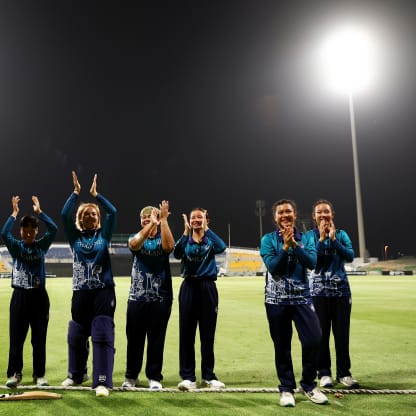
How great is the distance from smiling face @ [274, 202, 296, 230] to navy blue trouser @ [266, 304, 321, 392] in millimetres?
841

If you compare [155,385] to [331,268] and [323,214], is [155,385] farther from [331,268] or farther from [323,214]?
[323,214]

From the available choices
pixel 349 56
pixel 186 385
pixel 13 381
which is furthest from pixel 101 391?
pixel 349 56

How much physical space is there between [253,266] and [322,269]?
6600cm

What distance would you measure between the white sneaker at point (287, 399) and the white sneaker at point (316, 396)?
0.22 meters

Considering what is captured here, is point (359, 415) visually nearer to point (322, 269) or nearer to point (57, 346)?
point (322, 269)

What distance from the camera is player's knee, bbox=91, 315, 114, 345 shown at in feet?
15.4

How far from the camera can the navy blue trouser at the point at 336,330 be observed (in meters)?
5.18

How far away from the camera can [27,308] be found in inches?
205

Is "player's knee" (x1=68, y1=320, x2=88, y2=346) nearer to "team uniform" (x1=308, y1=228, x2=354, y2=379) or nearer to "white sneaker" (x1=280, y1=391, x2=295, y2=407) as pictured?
"white sneaker" (x1=280, y1=391, x2=295, y2=407)

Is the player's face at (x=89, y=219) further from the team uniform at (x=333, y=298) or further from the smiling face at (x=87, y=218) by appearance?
the team uniform at (x=333, y=298)

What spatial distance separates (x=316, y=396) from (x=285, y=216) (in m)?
1.81

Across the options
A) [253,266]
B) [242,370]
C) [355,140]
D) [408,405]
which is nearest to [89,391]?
[242,370]

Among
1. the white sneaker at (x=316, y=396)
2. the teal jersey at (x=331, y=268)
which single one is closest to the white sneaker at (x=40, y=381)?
the white sneaker at (x=316, y=396)

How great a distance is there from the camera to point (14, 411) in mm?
4098
